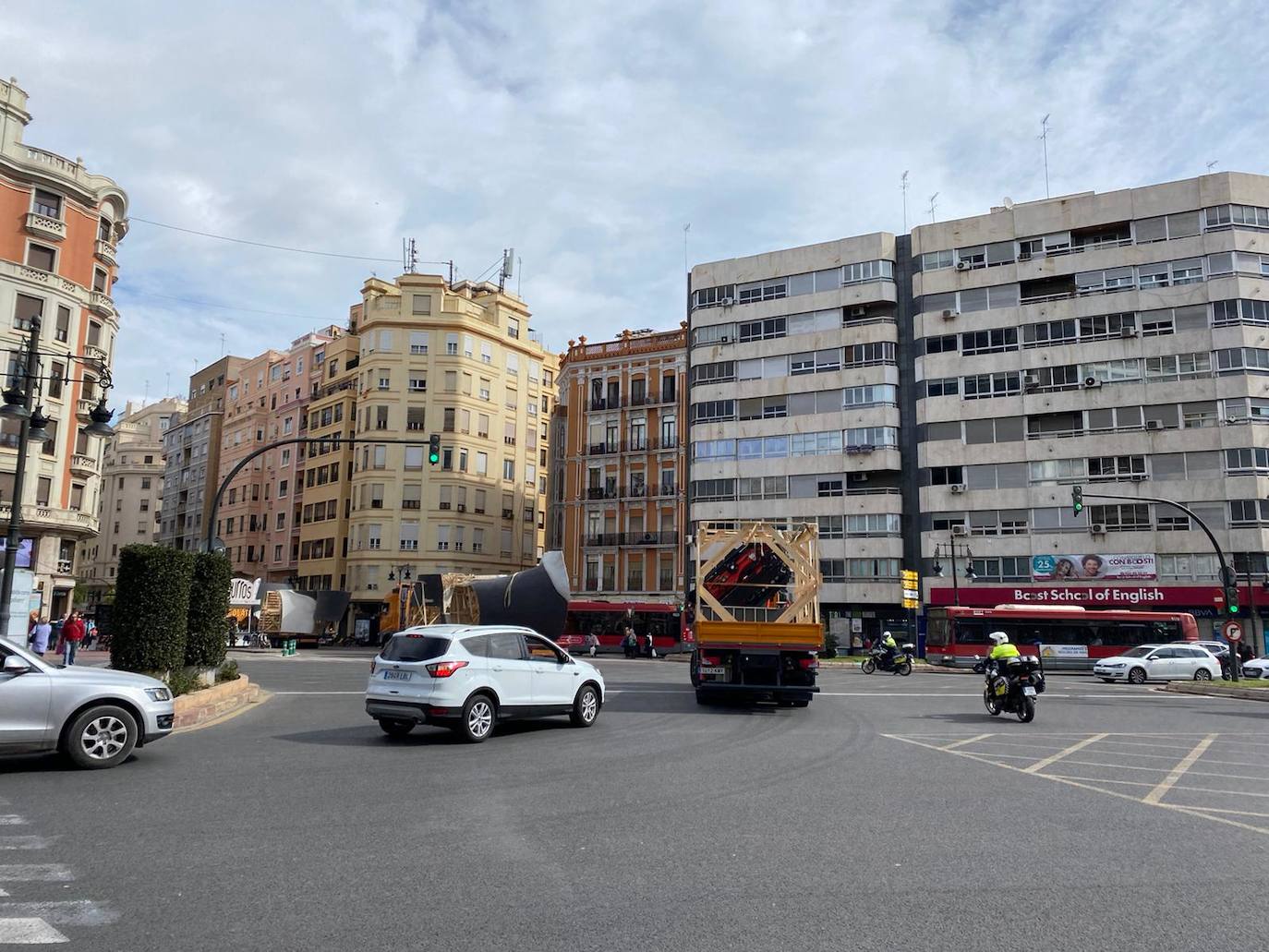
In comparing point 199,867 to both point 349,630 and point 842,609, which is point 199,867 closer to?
point 842,609

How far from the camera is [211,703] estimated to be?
1437 cm

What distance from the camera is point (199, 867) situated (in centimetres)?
598

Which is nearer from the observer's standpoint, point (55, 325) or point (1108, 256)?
point (55, 325)

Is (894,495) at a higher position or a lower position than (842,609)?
higher

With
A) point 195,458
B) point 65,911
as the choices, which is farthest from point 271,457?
point 65,911

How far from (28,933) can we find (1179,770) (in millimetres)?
11577

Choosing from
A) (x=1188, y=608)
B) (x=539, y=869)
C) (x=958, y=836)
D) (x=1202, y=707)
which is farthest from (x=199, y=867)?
(x=1188, y=608)

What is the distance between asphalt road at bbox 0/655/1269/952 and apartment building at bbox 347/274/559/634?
52688 millimetres

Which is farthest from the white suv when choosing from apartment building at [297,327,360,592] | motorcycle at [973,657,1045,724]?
apartment building at [297,327,360,592]

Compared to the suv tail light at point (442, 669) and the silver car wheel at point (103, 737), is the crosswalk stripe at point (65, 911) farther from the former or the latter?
the suv tail light at point (442, 669)

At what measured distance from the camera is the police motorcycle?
1655cm

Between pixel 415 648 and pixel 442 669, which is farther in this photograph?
pixel 415 648

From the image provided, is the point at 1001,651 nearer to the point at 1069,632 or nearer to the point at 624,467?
the point at 1069,632

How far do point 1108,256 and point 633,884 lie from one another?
53140mm
